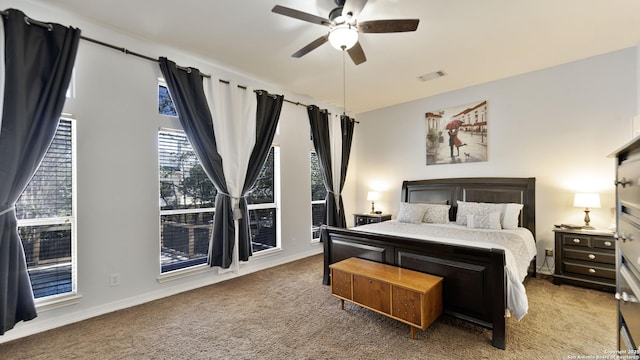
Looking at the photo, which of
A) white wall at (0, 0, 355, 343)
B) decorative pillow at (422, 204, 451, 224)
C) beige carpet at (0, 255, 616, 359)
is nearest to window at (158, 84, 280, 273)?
white wall at (0, 0, 355, 343)

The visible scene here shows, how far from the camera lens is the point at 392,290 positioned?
7.90 ft

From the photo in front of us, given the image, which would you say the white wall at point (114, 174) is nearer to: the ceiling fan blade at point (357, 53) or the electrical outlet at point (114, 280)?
the electrical outlet at point (114, 280)

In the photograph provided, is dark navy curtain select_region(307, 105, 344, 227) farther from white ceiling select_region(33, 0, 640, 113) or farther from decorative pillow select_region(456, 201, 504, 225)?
decorative pillow select_region(456, 201, 504, 225)

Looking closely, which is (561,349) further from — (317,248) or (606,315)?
(317,248)

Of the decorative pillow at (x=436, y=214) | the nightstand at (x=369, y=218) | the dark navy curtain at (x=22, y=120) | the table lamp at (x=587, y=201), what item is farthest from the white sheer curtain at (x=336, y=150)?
the dark navy curtain at (x=22, y=120)

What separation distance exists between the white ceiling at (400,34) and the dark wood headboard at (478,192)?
1.58 m

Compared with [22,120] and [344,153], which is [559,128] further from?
[22,120]

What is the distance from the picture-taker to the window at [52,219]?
2.48 m

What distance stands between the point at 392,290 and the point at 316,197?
119 inches

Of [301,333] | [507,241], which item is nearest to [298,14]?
[301,333]

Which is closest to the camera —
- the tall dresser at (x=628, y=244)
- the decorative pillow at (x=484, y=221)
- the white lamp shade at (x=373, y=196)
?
the tall dresser at (x=628, y=244)

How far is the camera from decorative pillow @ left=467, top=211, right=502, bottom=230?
11.7 ft

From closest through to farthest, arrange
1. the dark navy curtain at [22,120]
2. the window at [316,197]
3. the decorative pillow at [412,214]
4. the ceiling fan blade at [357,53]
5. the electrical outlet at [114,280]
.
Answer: the dark navy curtain at [22,120], the ceiling fan blade at [357,53], the electrical outlet at [114,280], the decorative pillow at [412,214], the window at [316,197]

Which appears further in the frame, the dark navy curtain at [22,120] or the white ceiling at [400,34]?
the white ceiling at [400,34]
